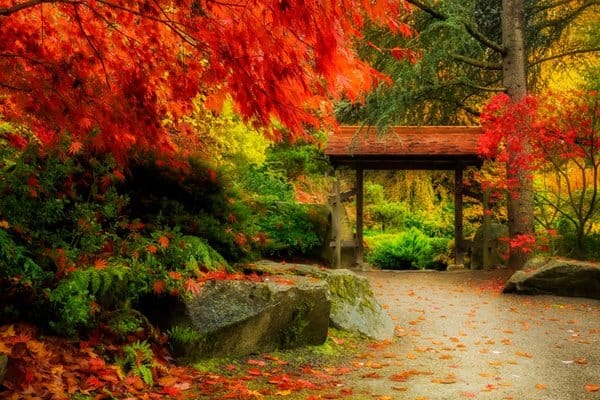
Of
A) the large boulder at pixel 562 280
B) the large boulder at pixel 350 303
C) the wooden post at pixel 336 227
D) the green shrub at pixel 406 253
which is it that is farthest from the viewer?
the green shrub at pixel 406 253

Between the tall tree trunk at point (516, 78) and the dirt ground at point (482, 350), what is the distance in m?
2.30

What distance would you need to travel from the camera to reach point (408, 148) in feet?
48.0

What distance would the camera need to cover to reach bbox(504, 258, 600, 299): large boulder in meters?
9.73

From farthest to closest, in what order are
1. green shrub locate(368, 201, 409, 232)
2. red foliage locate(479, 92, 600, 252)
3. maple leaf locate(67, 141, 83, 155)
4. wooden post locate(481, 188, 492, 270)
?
green shrub locate(368, 201, 409, 232)
wooden post locate(481, 188, 492, 270)
red foliage locate(479, 92, 600, 252)
maple leaf locate(67, 141, 83, 155)

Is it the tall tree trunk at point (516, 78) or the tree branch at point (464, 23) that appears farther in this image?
the tall tree trunk at point (516, 78)

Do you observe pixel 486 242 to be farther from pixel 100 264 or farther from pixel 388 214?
pixel 100 264

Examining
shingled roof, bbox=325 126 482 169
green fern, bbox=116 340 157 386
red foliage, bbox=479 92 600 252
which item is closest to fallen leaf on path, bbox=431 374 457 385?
green fern, bbox=116 340 157 386

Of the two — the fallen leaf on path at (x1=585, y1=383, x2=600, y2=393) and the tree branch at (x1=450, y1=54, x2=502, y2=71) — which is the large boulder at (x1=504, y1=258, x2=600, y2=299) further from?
the fallen leaf on path at (x1=585, y1=383, x2=600, y2=393)

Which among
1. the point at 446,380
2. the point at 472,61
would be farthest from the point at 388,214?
the point at 446,380

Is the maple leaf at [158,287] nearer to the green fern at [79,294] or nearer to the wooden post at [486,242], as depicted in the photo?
the green fern at [79,294]

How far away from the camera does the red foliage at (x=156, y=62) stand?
4.12 metres

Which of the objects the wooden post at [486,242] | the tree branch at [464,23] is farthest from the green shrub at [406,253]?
the tree branch at [464,23]

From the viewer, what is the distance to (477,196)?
50.3ft

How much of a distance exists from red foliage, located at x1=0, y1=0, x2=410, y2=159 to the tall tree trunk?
7.89 metres
